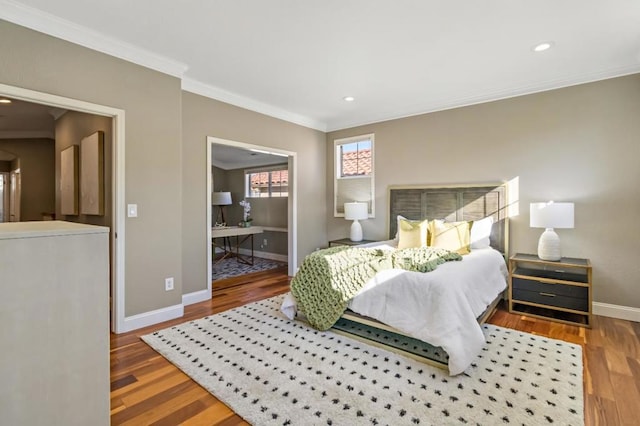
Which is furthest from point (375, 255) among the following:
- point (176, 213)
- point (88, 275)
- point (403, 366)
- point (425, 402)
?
point (88, 275)

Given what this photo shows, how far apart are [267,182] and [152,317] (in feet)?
14.5

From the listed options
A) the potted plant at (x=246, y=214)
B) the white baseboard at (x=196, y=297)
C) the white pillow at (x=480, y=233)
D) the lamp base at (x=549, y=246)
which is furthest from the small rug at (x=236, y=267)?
the lamp base at (x=549, y=246)

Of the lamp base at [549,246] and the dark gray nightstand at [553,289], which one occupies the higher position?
the lamp base at [549,246]

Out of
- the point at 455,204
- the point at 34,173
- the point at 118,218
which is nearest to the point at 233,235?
the point at 118,218

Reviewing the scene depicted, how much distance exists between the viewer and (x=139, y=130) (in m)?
3.02

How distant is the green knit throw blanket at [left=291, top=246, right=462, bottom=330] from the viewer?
109 inches

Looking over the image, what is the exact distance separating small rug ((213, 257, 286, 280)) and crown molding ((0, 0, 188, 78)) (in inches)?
124

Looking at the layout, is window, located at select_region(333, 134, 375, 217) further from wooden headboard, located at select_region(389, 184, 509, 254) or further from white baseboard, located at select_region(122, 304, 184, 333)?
white baseboard, located at select_region(122, 304, 184, 333)

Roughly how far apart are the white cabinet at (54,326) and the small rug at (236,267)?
3.85 metres

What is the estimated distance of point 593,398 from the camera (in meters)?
1.92

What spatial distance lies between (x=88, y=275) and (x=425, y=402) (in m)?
1.88

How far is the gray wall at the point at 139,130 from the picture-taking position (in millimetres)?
2465

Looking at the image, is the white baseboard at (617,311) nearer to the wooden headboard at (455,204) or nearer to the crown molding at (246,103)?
the wooden headboard at (455,204)

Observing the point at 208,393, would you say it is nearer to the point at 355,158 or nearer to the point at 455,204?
the point at 455,204
